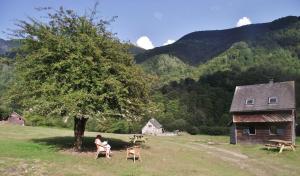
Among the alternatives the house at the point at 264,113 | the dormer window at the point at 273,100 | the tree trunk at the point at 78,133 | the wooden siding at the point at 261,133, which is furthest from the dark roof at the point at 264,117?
the tree trunk at the point at 78,133

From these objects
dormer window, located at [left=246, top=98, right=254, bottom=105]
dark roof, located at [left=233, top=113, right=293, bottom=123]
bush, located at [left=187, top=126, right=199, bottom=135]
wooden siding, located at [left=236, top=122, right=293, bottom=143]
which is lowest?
bush, located at [left=187, top=126, right=199, bottom=135]

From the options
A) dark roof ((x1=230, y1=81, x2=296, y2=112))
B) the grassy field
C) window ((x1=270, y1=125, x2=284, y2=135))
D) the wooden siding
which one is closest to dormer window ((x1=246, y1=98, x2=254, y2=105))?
dark roof ((x1=230, y1=81, x2=296, y2=112))

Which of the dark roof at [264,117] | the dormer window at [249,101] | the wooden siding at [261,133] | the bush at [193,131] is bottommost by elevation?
the bush at [193,131]

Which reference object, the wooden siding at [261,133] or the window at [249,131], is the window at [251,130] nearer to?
the window at [249,131]

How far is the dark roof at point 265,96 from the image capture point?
52531mm

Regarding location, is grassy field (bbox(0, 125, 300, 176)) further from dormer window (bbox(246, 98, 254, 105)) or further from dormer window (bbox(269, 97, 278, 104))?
dormer window (bbox(246, 98, 254, 105))

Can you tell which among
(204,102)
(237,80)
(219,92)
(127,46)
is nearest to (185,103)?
(204,102)

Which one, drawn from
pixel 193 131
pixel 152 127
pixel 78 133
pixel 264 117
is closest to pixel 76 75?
pixel 78 133

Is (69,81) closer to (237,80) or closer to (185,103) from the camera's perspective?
(185,103)

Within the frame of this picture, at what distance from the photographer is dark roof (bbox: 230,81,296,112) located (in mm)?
52531

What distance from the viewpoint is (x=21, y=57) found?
107 ft

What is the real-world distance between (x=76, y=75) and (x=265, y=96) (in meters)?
34.6

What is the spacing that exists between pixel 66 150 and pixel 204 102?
452ft

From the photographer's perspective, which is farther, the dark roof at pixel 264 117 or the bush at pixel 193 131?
the bush at pixel 193 131
